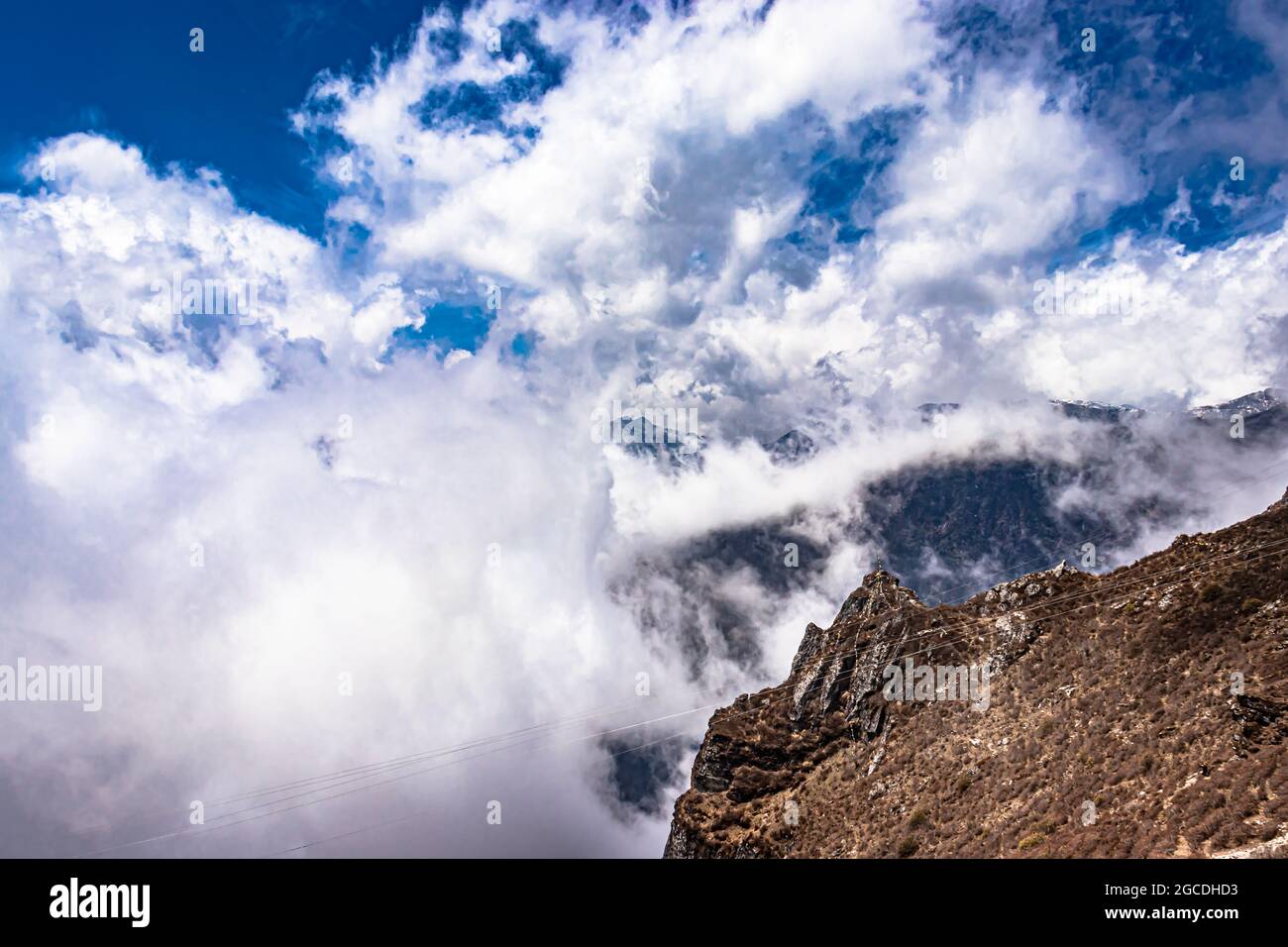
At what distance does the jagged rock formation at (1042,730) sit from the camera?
126 ft

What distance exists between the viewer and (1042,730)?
54.7 m

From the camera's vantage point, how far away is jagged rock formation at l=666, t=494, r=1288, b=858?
38.3m
